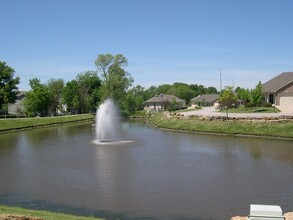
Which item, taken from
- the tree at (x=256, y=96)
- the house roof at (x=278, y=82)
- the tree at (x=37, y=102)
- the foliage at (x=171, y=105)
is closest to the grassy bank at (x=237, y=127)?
the tree at (x=256, y=96)

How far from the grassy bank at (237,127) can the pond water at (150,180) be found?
630 cm

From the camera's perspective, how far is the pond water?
1608cm

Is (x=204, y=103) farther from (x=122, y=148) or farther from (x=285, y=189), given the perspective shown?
(x=285, y=189)

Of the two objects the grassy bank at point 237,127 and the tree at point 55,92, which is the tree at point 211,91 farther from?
the grassy bank at point 237,127

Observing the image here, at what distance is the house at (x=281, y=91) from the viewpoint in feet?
205

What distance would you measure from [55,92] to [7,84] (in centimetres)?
2225

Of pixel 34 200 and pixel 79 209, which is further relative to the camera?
pixel 34 200

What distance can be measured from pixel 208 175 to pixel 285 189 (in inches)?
185

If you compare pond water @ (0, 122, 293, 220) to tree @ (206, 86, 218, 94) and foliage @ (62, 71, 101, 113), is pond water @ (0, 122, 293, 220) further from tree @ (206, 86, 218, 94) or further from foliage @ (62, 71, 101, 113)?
tree @ (206, 86, 218, 94)

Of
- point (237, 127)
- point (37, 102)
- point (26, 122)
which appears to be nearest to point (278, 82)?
point (237, 127)

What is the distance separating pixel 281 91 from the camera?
63938 mm

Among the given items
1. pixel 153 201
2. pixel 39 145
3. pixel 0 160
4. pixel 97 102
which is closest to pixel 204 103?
pixel 97 102

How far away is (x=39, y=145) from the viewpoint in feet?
124

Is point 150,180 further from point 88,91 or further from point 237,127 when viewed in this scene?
point 88,91
